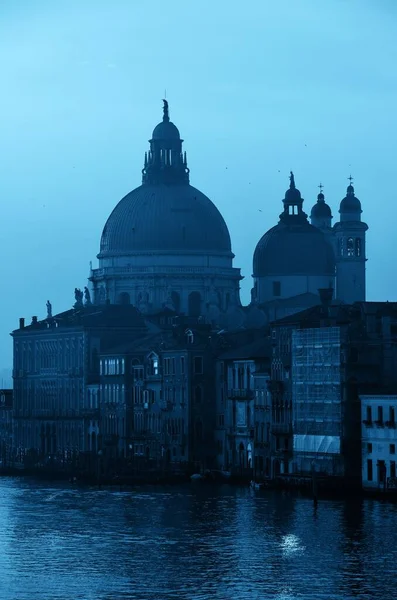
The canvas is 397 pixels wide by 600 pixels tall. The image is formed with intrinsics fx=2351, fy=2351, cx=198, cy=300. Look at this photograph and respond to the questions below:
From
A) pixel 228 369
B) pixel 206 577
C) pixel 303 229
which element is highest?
pixel 303 229

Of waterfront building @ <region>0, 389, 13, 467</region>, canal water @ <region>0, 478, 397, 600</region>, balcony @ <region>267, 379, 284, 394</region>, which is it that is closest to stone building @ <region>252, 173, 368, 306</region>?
waterfront building @ <region>0, 389, 13, 467</region>

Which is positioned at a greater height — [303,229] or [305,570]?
[303,229]

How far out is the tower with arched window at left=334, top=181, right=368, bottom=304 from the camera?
138 meters

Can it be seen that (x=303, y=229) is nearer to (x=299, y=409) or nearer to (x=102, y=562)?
(x=299, y=409)

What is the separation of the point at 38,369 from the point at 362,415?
49.9m

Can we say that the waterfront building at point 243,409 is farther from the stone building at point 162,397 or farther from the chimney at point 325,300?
the chimney at point 325,300

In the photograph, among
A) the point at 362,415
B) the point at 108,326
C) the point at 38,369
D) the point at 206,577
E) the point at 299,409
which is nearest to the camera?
the point at 206,577

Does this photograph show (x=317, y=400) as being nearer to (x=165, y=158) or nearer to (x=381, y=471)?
(x=381, y=471)

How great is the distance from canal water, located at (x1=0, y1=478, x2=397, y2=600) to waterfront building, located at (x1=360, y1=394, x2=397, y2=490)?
307 cm

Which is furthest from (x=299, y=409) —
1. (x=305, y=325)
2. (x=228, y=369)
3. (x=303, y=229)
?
(x=303, y=229)

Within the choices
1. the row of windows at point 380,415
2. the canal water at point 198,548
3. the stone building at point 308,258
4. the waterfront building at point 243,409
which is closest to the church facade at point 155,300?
the stone building at point 308,258

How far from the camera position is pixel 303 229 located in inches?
5468

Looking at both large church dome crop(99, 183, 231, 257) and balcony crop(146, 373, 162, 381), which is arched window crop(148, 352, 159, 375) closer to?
balcony crop(146, 373, 162, 381)

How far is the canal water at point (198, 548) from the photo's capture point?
206ft
